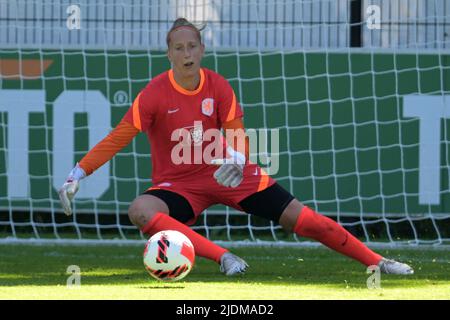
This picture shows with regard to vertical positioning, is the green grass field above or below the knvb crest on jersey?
below

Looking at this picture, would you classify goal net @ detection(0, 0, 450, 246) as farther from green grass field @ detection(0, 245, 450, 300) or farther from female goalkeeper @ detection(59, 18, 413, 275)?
female goalkeeper @ detection(59, 18, 413, 275)

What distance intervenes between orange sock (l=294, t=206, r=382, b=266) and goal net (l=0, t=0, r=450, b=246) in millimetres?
3344

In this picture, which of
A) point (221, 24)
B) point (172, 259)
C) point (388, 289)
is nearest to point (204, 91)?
point (172, 259)

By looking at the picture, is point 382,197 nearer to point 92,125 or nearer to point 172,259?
point 92,125

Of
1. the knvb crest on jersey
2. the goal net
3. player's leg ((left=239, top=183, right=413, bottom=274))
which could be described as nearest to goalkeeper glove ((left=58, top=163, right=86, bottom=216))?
the knvb crest on jersey

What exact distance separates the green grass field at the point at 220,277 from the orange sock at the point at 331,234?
0.16m

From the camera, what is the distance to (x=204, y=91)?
835cm

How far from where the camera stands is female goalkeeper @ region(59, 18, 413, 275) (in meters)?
8.02

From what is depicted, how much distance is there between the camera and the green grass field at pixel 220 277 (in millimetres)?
6715

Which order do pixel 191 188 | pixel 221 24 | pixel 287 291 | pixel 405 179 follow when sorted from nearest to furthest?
pixel 287 291 < pixel 191 188 < pixel 405 179 < pixel 221 24

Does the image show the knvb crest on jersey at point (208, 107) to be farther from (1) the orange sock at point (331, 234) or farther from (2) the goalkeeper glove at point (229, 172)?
(1) the orange sock at point (331, 234)

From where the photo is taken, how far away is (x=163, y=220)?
25.7 feet

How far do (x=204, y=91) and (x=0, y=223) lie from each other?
420 centimetres

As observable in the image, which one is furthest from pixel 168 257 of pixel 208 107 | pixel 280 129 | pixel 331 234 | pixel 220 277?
pixel 280 129
